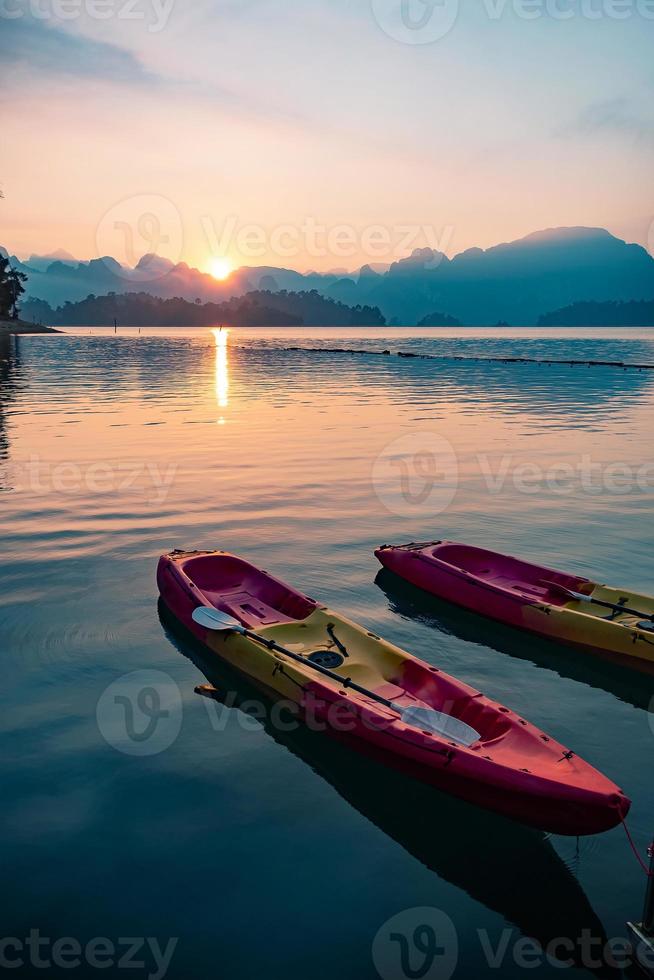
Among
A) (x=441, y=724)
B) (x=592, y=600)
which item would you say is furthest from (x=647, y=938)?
(x=592, y=600)

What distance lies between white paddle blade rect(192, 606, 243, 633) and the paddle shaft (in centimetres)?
21

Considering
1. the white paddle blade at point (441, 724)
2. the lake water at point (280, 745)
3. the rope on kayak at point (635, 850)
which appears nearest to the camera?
the lake water at point (280, 745)

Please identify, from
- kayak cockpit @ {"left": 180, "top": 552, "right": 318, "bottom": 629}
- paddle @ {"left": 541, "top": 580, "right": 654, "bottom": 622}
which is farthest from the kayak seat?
paddle @ {"left": 541, "top": 580, "right": 654, "bottom": 622}

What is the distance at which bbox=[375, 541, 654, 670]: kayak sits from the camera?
41.1ft

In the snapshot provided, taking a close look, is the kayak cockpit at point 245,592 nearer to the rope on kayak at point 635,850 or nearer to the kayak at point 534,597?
the kayak at point 534,597

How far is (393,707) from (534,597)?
607 cm

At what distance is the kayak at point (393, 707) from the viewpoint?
793 cm

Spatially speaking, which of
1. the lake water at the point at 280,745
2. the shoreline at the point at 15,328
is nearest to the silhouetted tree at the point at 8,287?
the shoreline at the point at 15,328

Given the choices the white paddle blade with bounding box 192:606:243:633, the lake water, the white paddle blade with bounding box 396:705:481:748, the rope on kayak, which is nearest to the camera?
the lake water

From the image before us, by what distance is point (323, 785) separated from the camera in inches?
371

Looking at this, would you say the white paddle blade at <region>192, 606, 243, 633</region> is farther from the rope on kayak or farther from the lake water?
the rope on kayak

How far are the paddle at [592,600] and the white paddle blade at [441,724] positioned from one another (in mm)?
5227

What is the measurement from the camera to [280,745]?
33.6ft

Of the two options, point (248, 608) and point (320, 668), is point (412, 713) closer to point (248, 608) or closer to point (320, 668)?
point (320, 668)
